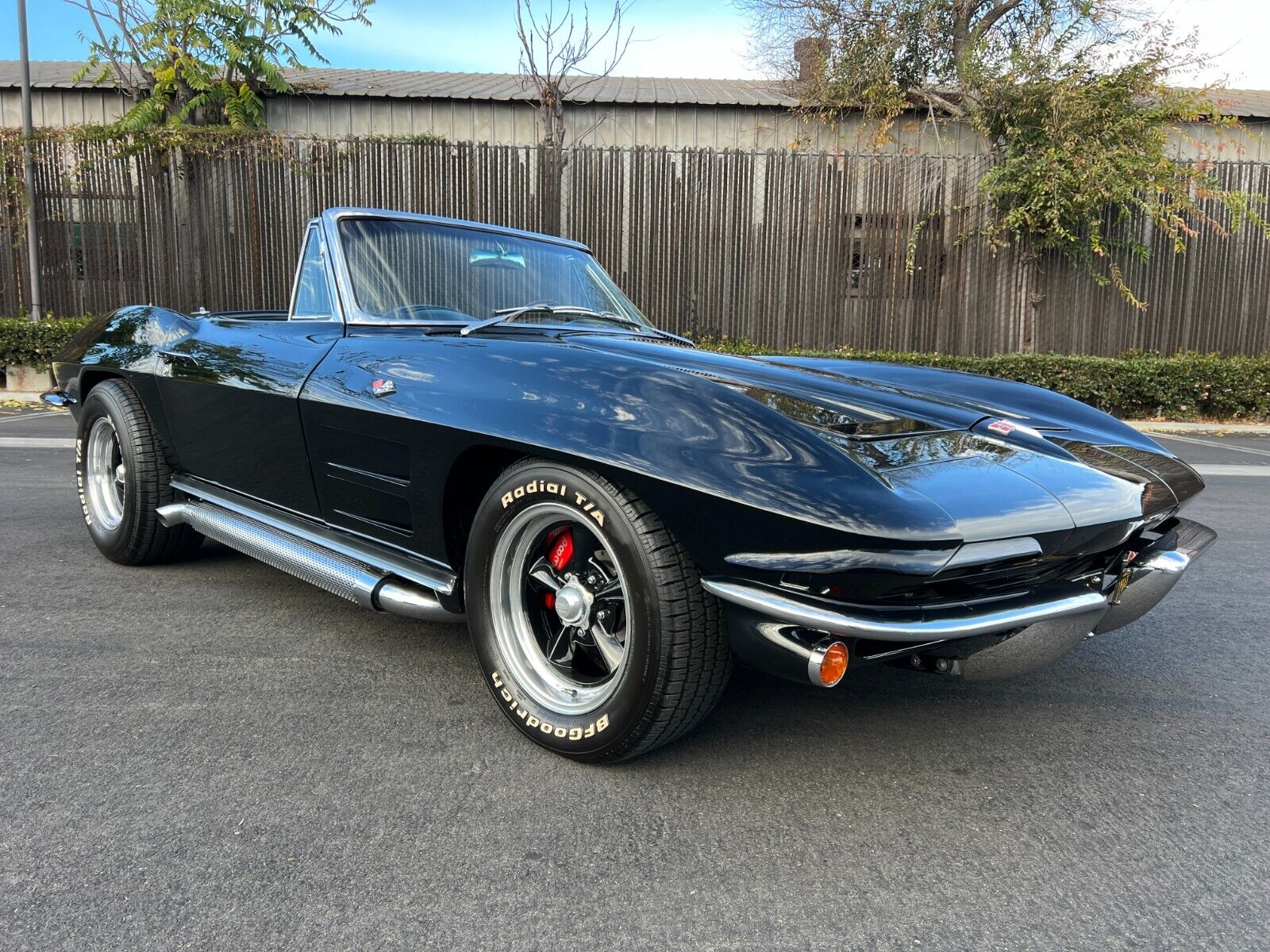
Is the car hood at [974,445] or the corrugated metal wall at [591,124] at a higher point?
the corrugated metal wall at [591,124]

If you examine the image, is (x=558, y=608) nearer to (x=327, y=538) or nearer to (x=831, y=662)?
(x=831, y=662)

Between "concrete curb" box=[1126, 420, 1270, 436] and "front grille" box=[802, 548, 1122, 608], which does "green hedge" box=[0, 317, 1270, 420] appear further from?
"front grille" box=[802, 548, 1122, 608]

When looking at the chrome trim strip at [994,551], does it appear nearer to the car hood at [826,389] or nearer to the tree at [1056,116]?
the car hood at [826,389]

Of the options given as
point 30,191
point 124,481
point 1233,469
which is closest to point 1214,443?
point 1233,469

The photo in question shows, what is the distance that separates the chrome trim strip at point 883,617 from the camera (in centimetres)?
172

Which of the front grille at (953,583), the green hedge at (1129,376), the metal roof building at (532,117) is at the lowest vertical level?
the green hedge at (1129,376)

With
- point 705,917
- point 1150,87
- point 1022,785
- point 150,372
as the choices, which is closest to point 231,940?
point 705,917

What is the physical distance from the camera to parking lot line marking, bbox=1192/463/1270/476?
6.98 meters

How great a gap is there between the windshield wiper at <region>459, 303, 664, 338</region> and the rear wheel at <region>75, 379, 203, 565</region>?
166 centimetres

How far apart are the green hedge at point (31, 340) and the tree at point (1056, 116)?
10991 millimetres

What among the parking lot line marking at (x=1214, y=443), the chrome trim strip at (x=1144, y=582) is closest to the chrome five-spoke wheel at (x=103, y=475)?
the chrome trim strip at (x=1144, y=582)

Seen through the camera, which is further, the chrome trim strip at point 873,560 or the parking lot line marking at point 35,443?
the parking lot line marking at point 35,443

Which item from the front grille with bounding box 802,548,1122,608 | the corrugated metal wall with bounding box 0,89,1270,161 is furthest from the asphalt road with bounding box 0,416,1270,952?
the corrugated metal wall with bounding box 0,89,1270,161

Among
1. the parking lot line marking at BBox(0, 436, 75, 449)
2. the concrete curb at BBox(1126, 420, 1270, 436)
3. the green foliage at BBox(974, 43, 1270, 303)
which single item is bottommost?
the concrete curb at BBox(1126, 420, 1270, 436)
